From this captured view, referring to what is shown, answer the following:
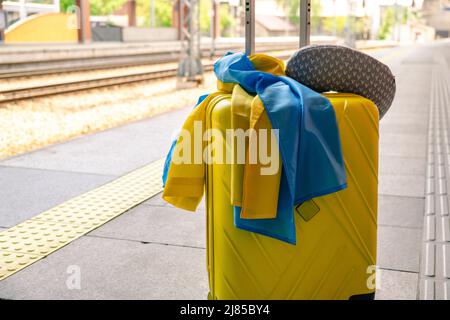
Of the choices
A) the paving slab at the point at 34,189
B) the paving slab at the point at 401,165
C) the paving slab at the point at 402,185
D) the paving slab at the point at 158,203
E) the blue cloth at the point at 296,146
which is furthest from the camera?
the paving slab at the point at 401,165

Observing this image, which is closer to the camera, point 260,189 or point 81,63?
point 260,189

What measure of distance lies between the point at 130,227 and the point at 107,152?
279cm

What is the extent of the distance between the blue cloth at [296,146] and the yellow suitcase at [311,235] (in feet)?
0.27

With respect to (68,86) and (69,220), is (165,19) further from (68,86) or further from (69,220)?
(69,220)

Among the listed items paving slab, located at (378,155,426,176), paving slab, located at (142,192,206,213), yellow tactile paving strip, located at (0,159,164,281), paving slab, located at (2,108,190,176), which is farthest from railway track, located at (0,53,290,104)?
paving slab, located at (378,155,426,176)

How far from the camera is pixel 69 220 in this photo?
3859mm

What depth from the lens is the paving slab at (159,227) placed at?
3.47 m

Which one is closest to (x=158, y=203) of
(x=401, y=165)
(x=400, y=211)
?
(x=400, y=211)

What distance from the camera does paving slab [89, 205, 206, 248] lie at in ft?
11.4

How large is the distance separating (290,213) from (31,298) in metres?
1.35

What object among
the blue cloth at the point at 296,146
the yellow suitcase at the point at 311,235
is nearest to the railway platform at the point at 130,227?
the yellow suitcase at the point at 311,235

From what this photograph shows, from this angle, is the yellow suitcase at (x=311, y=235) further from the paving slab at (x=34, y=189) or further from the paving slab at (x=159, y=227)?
the paving slab at (x=34, y=189)

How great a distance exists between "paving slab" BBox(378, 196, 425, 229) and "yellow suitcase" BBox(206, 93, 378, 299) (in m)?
1.54

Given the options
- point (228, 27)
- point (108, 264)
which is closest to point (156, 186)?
point (108, 264)
